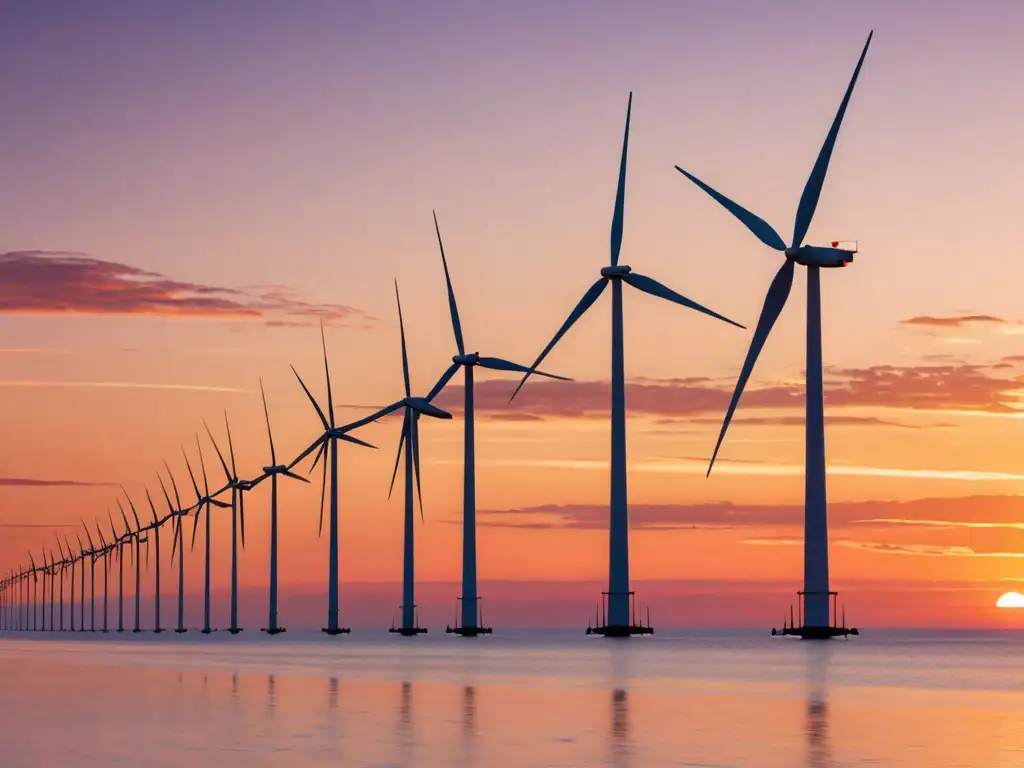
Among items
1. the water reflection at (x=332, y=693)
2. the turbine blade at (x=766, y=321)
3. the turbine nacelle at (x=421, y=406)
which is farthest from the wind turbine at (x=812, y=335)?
the turbine nacelle at (x=421, y=406)

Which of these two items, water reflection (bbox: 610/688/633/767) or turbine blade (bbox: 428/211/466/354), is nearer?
water reflection (bbox: 610/688/633/767)

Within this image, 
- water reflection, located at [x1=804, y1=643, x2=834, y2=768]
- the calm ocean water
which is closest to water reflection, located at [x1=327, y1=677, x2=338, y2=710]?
the calm ocean water

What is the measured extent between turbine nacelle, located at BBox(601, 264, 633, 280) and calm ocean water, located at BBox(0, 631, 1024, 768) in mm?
35116

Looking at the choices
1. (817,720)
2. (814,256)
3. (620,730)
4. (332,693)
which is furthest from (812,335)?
(620,730)

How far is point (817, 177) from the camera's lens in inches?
4341

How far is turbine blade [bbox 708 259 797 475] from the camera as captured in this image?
96.3 meters

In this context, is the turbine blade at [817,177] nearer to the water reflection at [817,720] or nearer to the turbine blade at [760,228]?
the turbine blade at [760,228]

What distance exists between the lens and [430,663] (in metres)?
119

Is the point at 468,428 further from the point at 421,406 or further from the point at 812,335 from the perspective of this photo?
the point at 812,335

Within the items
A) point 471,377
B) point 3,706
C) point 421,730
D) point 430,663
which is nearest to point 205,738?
point 421,730

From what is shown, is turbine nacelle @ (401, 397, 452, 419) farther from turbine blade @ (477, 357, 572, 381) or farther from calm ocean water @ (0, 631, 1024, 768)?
calm ocean water @ (0, 631, 1024, 768)

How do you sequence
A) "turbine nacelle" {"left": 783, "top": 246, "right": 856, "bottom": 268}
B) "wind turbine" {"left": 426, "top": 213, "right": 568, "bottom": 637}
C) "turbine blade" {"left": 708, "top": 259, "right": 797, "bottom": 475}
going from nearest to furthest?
"turbine blade" {"left": 708, "top": 259, "right": 797, "bottom": 475}, "turbine nacelle" {"left": 783, "top": 246, "right": 856, "bottom": 268}, "wind turbine" {"left": 426, "top": 213, "right": 568, "bottom": 637}

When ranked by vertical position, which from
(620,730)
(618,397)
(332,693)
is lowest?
(332,693)

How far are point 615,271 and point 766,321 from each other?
27.9 m
